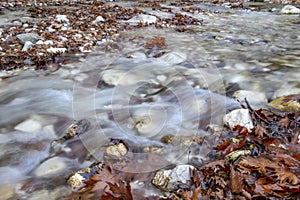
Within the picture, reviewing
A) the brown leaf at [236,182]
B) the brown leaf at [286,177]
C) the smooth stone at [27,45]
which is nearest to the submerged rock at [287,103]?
the brown leaf at [286,177]

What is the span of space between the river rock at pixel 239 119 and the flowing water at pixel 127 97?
152 millimetres

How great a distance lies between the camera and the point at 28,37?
24.7 ft

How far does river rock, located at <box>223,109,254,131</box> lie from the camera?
3171 mm

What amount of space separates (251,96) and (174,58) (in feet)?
8.19

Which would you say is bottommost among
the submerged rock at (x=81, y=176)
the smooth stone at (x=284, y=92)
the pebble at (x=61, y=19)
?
the submerged rock at (x=81, y=176)

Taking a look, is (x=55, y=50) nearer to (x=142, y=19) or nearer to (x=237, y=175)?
(x=142, y=19)

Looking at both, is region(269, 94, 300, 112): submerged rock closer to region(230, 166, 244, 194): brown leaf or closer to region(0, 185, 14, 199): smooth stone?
region(230, 166, 244, 194): brown leaf

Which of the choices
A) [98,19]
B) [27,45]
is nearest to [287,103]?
[27,45]

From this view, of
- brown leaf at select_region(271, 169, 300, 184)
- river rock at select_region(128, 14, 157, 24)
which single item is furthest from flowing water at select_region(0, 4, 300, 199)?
river rock at select_region(128, 14, 157, 24)

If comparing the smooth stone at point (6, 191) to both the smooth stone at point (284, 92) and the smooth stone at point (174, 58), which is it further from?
the smooth stone at point (174, 58)

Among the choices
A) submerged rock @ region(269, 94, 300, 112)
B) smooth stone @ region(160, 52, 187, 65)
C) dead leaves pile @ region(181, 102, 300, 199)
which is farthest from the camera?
smooth stone @ region(160, 52, 187, 65)

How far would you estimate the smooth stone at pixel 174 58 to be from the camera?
6180mm

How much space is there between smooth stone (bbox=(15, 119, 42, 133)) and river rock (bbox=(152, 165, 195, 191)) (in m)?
1.87

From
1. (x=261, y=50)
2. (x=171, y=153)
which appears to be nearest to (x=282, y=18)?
(x=261, y=50)
